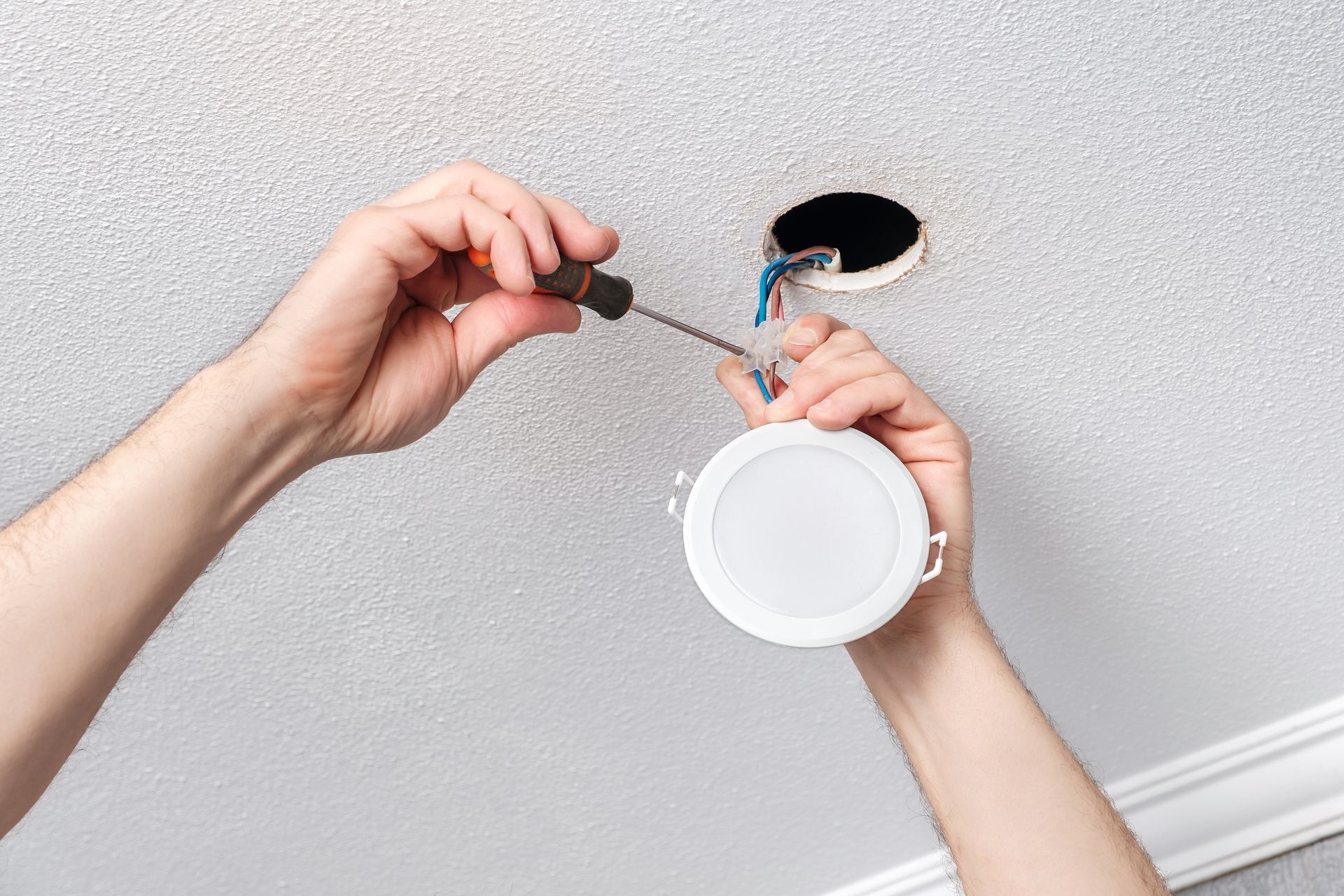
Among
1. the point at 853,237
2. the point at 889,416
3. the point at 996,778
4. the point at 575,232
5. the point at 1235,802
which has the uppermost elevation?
the point at 575,232

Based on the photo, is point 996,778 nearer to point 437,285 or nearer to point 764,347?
point 764,347

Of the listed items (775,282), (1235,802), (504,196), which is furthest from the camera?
(1235,802)

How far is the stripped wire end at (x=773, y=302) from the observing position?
0.69m

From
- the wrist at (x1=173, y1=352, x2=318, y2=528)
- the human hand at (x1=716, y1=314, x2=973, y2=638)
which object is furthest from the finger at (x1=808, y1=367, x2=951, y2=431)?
the wrist at (x1=173, y1=352, x2=318, y2=528)

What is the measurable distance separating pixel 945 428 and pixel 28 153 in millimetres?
661

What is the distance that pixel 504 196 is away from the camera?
1.99 feet

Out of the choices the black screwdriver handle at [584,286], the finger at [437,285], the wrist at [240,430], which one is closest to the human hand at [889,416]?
the black screwdriver handle at [584,286]

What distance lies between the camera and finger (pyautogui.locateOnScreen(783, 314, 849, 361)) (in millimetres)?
698

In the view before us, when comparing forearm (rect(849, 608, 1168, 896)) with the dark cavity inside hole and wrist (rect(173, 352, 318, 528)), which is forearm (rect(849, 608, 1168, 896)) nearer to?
the dark cavity inside hole

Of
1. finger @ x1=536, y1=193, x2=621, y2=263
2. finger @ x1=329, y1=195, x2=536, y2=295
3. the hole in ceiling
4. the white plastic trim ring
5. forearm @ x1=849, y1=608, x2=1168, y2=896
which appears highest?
finger @ x1=329, y1=195, x2=536, y2=295

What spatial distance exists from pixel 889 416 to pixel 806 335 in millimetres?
89

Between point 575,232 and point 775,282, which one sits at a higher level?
point 575,232

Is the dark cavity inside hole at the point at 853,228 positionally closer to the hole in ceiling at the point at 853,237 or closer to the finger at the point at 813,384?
the hole in ceiling at the point at 853,237

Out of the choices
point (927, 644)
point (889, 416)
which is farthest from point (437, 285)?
point (927, 644)
